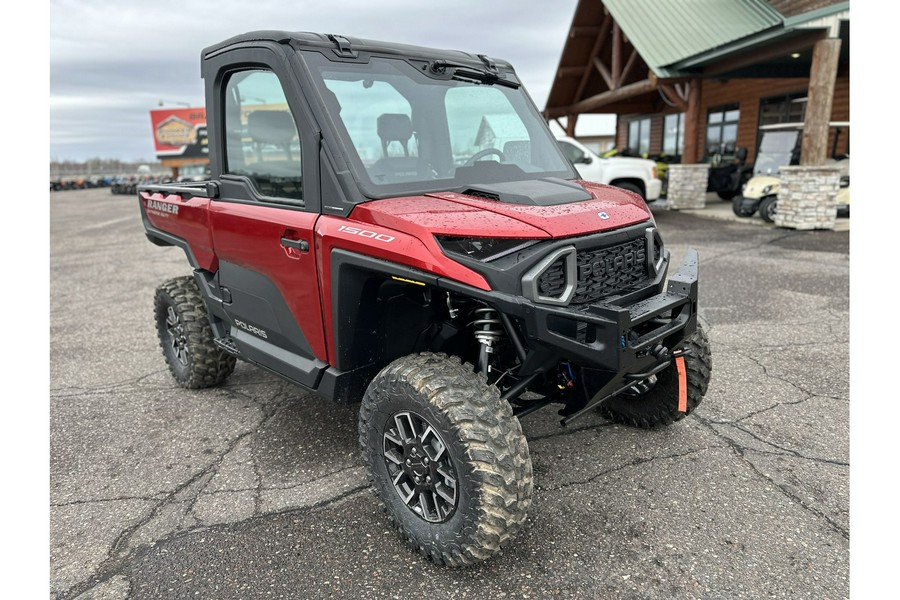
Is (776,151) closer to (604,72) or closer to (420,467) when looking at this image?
(604,72)

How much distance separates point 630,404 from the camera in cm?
378

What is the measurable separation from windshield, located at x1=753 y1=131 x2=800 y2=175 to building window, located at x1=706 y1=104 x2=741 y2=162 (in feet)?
17.4

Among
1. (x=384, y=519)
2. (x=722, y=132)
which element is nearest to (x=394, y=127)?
(x=384, y=519)

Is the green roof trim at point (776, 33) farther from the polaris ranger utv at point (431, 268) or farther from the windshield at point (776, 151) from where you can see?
the polaris ranger utv at point (431, 268)

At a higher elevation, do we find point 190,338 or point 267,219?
point 267,219

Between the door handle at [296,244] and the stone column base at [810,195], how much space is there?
36.9ft

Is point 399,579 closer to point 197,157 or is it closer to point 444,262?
point 444,262

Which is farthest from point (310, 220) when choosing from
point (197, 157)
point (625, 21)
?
point (197, 157)

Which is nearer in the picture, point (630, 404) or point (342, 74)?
point (342, 74)

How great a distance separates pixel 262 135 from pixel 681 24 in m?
16.4

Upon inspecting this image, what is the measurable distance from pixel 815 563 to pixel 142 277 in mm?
9328

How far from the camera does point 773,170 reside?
1378cm

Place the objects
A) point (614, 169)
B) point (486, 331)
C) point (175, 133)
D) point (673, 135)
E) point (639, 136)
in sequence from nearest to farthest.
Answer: point (486, 331), point (614, 169), point (673, 135), point (639, 136), point (175, 133)

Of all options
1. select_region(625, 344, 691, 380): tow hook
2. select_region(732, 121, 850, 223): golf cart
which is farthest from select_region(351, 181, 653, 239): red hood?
select_region(732, 121, 850, 223): golf cart
